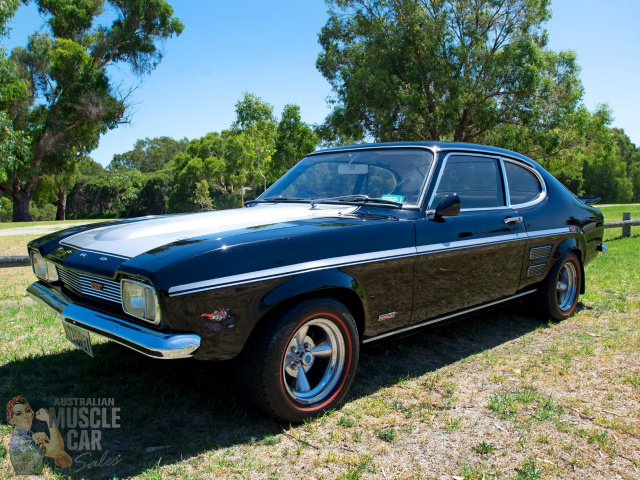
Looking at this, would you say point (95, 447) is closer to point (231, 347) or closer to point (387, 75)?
point (231, 347)

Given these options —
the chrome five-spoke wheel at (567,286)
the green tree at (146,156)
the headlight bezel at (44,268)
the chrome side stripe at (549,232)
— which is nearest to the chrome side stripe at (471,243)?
the chrome side stripe at (549,232)

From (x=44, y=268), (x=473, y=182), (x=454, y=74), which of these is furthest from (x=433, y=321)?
(x=454, y=74)

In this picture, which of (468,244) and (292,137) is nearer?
(468,244)

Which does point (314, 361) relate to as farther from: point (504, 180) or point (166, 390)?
point (504, 180)

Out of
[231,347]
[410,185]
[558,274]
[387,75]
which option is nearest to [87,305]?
[231,347]

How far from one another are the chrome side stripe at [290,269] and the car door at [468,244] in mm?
261

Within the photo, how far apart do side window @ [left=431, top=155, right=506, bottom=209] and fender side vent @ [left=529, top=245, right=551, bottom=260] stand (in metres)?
0.50

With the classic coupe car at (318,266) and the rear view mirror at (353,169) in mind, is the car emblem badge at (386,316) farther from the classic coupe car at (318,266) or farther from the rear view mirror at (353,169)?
the rear view mirror at (353,169)

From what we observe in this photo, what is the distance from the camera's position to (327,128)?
25.0 meters

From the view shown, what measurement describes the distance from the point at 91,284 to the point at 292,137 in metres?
33.0

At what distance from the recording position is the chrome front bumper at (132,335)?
2.25 metres

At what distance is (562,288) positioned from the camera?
4.79m

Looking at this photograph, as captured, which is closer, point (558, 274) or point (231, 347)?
point (231, 347)

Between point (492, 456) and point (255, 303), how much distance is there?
54.8 inches
